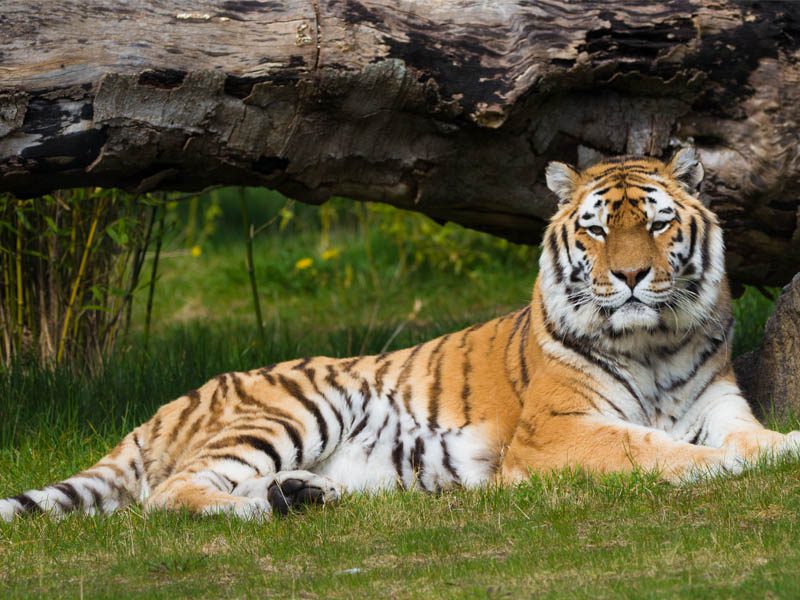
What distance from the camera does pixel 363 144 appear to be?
5.57 m

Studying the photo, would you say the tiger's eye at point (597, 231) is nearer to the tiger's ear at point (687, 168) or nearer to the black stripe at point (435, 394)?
the tiger's ear at point (687, 168)

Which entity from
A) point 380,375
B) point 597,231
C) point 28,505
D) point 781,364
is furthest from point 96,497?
point 781,364

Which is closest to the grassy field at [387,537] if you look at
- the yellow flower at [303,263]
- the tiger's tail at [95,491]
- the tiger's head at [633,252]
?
the tiger's tail at [95,491]

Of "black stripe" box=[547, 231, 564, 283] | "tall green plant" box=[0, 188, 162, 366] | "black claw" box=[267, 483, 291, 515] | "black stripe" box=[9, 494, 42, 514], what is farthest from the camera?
"tall green plant" box=[0, 188, 162, 366]

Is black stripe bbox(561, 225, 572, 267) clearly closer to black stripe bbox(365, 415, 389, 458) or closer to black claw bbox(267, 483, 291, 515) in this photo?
black stripe bbox(365, 415, 389, 458)

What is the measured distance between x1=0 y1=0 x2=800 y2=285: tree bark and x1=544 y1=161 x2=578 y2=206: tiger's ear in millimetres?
361

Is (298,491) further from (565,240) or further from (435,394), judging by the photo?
(565,240)

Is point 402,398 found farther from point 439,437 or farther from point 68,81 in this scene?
point 68,81

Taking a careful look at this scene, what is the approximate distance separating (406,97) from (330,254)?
20.3 ft

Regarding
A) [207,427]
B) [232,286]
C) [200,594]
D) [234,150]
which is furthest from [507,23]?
[232,286]

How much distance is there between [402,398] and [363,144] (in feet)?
3.91

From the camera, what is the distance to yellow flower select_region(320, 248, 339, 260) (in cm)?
1149

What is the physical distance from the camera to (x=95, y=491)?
4.98m

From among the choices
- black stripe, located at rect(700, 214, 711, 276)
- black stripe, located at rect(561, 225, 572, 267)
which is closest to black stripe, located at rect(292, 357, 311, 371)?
black stripe, located at rect(561, 225, 572, 267)
